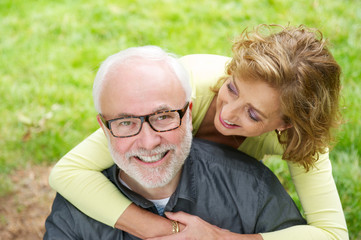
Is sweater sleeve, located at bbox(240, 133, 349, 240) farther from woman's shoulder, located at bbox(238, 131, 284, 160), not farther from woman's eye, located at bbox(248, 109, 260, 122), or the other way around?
woman's eye, located at bbox(248, 109, 260, 122)

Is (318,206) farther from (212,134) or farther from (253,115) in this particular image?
(212,134)

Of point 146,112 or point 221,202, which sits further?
point 221,202

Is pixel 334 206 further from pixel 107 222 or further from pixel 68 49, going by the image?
pixel 68 49

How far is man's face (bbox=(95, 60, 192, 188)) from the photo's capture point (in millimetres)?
2346

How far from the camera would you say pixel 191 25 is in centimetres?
579

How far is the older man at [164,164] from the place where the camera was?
A: 2363mm

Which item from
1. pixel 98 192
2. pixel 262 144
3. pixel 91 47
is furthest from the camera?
pixel 91 47

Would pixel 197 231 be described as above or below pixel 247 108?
below

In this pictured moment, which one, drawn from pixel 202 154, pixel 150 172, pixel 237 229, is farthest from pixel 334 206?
pixel 150 172

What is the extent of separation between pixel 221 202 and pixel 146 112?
784 mm

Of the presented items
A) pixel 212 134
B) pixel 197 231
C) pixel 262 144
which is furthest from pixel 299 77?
pixel 197 231

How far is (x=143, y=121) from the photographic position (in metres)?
2.34

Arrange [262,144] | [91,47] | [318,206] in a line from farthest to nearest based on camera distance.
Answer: [91,47]
[262,144]
[318,206]

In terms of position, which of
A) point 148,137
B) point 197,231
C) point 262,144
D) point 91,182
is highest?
point 148,137
